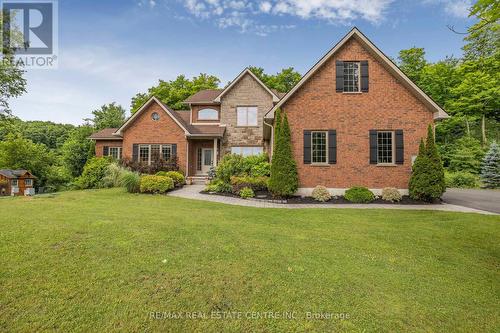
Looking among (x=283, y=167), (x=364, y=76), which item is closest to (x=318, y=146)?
(x=283, y=167)

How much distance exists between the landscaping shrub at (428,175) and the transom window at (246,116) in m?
12.0

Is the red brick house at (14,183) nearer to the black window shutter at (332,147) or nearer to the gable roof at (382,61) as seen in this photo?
the gable roof at (382,61)

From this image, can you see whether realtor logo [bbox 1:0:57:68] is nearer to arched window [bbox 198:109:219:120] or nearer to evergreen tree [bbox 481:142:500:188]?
arched window [bbox 198:109:219:120]

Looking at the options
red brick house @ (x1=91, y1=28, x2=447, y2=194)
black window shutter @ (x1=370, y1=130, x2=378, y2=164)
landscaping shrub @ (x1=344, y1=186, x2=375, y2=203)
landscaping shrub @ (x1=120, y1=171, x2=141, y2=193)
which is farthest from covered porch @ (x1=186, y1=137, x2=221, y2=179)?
black window shutter @ (x1=370, y1=130, x2=378, y2=164)

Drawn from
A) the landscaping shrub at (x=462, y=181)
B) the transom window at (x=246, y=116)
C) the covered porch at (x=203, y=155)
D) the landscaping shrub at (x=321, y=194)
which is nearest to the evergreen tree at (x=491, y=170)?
the landscaping shrub at (x=462, y=181)

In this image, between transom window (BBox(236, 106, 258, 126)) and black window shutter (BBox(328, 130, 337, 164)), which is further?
transom window (BBox(236, 106, 258, 126))

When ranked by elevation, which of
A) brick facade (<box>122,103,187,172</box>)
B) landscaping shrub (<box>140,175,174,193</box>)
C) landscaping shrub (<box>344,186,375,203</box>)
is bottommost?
landscaping shrub (<box>344,186,375,203</box>)

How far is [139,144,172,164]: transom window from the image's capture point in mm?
18406

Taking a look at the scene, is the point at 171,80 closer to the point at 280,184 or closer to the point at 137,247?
the point at 280,184

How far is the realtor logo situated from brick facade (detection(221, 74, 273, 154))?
11989mm

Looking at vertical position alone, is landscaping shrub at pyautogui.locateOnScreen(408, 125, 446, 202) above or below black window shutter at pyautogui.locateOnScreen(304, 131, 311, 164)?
below

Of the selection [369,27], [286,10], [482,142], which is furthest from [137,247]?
[482,142]

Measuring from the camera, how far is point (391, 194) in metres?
11.6

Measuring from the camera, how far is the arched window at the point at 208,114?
21062 mm
